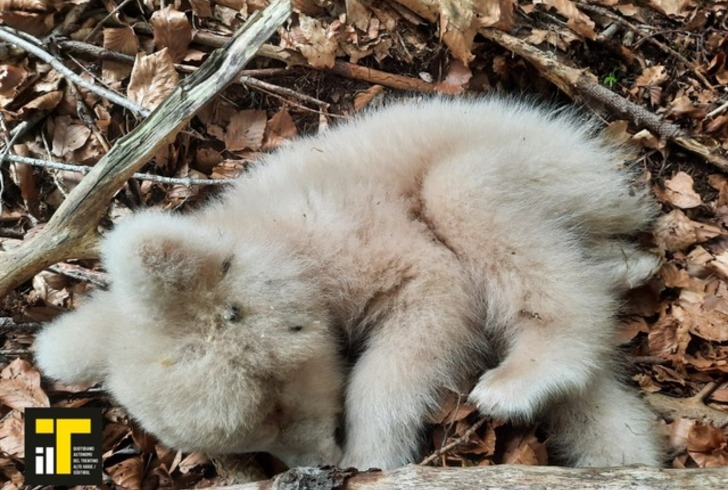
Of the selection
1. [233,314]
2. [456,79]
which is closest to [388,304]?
[233,314]

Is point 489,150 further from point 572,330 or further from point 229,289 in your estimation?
point 229,289

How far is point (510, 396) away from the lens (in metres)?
2.64

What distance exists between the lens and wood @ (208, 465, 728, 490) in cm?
201

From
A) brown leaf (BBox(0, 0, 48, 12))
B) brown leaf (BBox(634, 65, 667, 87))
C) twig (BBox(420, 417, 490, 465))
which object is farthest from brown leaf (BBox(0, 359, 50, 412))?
brown leaf (BBox(634, 65, 667, 87))

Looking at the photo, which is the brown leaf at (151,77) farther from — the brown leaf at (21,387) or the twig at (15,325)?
the brown leaf at (21,387)

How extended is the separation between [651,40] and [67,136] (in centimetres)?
321

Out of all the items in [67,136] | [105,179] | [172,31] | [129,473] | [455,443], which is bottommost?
[129,473]

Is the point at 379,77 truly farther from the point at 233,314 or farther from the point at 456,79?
the point at 233,314

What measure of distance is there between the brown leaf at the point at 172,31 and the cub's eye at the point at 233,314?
2.02m

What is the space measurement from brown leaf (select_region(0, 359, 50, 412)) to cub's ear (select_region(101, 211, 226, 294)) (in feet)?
3.86

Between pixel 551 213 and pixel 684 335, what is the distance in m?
0.86

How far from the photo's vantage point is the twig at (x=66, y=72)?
11.2ft

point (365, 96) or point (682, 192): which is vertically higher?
point (365, 96)

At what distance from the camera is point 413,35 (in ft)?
12.7
